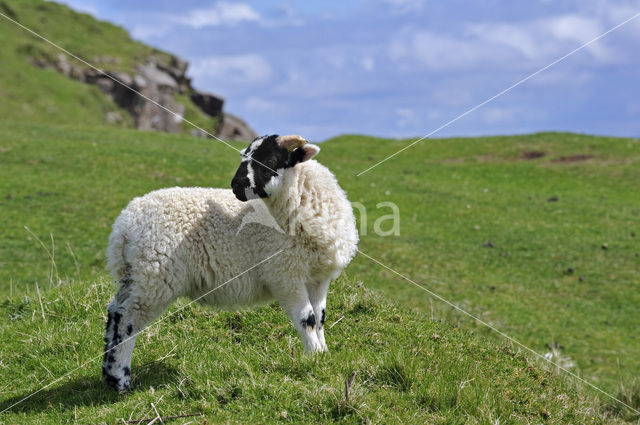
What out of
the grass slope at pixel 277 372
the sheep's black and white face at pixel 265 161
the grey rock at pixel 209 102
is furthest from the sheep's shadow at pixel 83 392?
the grey rock at pixel 209 102

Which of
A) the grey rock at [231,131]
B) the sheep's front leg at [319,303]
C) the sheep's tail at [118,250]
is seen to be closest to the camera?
the sheep's tail at [118,250]

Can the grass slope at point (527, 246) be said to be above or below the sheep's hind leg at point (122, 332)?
above

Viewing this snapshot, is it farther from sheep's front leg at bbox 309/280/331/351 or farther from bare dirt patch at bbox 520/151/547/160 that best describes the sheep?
bare dirt patch at bbox 520/151/547/160

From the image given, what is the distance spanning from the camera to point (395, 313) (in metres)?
7.37

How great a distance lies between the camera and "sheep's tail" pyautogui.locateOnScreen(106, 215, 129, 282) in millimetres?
5762

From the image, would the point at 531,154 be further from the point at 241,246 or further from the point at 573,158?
the point at 241,246

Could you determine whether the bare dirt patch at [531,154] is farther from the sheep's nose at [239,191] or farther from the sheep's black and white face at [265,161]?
the sheep's nose at [239,191]

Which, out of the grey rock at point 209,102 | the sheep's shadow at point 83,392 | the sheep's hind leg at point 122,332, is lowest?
the sheep's shadow at point 83,392

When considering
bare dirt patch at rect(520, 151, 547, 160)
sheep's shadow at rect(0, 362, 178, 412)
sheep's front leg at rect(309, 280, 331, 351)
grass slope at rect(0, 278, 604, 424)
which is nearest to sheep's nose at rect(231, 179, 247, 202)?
sheep's front leg at rect(309, 280, 331, 351)

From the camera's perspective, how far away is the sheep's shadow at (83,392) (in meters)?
5.54

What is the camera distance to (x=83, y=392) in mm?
5711

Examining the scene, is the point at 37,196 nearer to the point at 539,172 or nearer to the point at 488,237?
the point at 488,237

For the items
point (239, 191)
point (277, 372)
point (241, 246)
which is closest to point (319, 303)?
point (277, 372)

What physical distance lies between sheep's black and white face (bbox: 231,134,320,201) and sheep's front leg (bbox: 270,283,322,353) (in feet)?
3.19
